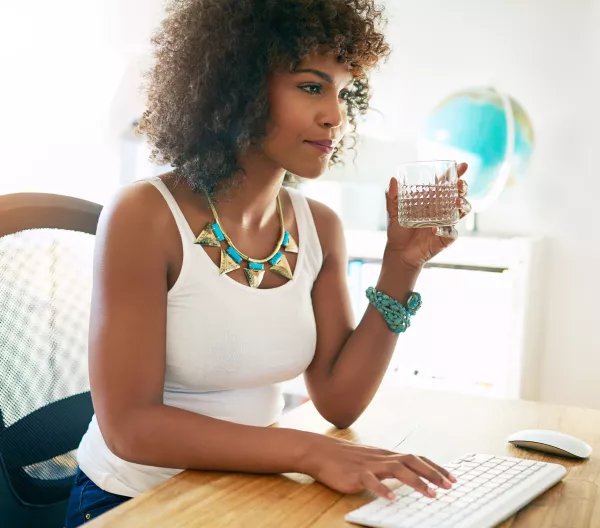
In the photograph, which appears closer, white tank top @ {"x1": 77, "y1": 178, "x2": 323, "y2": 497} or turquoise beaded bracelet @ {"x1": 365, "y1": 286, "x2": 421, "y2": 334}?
white tank top @ {"x1": 77, "y1": 178, "x2": 323, "y2": 497}

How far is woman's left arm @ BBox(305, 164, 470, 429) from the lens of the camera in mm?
1243

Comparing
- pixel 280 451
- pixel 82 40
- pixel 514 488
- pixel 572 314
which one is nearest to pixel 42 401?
pixel 280 451

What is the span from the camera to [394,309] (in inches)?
50.2

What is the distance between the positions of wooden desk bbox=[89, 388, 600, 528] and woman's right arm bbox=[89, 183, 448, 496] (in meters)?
0.02

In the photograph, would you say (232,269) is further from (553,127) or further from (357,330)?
(553,127)

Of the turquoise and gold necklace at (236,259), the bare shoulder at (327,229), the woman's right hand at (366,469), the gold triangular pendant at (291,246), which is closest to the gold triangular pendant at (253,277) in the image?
the turquoise and gold necklace at (236,259)

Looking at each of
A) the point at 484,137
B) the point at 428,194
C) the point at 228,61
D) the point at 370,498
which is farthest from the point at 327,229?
the point at 484,137

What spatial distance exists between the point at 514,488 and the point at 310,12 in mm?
762

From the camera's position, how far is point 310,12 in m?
1.20

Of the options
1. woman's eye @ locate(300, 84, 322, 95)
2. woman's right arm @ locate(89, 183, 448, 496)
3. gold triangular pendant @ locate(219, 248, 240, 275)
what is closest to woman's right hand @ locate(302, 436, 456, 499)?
woman's right arm @ locate(89, 183, 448, 496)

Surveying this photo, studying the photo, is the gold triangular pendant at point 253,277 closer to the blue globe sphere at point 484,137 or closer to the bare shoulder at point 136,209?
the bare shoulder at point 136,209

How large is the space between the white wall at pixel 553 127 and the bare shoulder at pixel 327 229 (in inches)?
61.6

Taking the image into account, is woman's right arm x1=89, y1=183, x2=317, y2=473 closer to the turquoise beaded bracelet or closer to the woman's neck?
the woman's neck

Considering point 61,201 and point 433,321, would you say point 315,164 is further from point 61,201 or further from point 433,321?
point 433,321
